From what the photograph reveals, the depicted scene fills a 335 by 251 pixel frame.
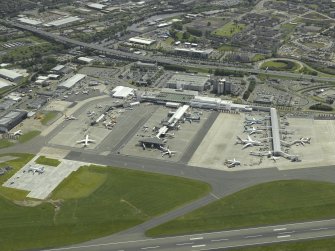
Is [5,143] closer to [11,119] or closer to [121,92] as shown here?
[11,119]

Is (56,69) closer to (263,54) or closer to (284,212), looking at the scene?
(263,54)

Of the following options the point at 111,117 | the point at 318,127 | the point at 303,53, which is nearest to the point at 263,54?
the point at 303,53

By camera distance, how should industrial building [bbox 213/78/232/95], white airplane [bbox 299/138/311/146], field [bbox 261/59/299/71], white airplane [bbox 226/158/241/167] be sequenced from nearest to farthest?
white airplane [bbox 226/158/241/167] < white airplane [bbox 299/138/311/146] < industrial building [bbox 213/78/232/95] < field [bbox 261/59/299/71]

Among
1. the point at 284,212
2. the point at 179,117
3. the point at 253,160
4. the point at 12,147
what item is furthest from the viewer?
the point at 179,117

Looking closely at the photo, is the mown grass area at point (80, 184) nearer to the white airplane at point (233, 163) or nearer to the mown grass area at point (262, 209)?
A: the mown grass area at point (262, 209)

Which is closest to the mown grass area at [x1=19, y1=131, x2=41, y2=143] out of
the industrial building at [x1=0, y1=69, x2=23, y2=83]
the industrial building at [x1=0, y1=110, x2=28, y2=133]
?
the industrial building at [x1=0, y1=110, x2=28, y2=133]

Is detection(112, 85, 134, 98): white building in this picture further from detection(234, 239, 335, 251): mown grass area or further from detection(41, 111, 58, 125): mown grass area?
detection(234, 239, 335, 251): mown grass area
